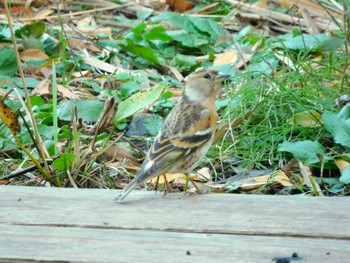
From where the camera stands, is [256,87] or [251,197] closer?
[251,197]

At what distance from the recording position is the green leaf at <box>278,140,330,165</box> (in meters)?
5.37

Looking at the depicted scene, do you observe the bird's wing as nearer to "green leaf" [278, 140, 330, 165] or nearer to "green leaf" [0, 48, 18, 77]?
"green leaf" [278, 140, 330, 165]

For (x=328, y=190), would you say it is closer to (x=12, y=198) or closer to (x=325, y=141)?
(x=325, y=141)

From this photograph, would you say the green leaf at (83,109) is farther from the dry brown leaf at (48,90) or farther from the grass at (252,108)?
the dry brown leaf at (48,90)

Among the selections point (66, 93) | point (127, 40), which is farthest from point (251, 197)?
point (127, 40)

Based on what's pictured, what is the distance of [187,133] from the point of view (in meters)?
4.89

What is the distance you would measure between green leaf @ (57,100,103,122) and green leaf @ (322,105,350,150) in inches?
63.1

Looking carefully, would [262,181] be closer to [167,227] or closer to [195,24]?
[167,227]

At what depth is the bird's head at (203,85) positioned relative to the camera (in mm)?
5246

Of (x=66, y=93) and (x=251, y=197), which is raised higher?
(x=251, y=197)

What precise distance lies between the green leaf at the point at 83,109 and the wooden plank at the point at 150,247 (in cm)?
232

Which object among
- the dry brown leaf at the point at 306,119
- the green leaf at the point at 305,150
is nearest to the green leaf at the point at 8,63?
the dry brown leaf at the point at 306,119

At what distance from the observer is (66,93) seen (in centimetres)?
667

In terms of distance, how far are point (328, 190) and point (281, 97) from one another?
101 cm
